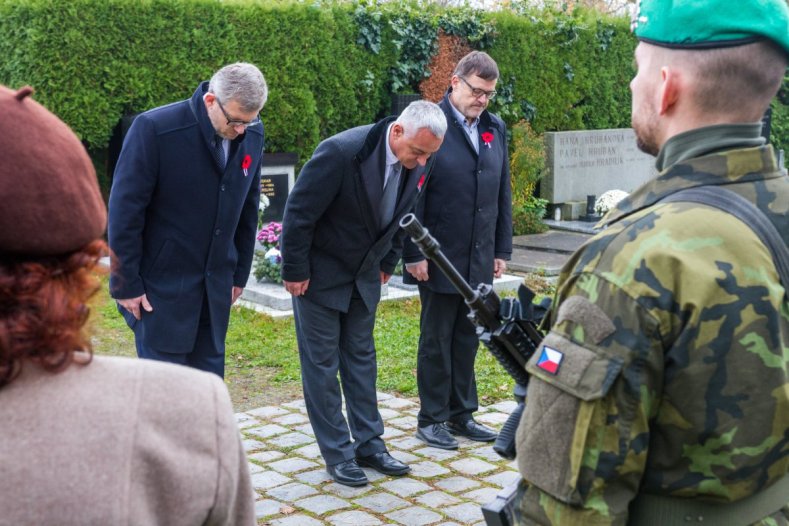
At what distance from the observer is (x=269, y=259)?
9492 mm

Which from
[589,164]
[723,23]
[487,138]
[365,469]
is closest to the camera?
[723,23]

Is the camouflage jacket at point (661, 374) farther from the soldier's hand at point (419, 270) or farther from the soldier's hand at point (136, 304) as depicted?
the soldier's hand at point (419, 270)

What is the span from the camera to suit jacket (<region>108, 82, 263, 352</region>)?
4590mm

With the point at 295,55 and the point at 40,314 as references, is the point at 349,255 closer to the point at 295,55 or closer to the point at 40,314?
the point at 40,314

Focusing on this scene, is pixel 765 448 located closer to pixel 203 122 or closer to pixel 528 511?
pixel 528 511

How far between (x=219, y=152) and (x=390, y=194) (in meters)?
0.93

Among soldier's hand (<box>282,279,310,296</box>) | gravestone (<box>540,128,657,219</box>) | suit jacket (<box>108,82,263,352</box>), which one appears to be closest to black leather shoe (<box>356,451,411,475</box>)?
soldier's hand (<box>282,279,310,296</box>)

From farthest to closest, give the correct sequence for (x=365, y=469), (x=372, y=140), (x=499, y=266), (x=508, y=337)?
1. (x=499, y=266)
2. (x=365, y=469)
3. (x=372, y=140)
4. (x=508, y=337)

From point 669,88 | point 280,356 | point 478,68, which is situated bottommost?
point 280,356

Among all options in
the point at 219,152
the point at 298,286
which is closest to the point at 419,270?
the point at 298,286

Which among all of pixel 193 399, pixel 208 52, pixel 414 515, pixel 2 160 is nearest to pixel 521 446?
pixel 193 399

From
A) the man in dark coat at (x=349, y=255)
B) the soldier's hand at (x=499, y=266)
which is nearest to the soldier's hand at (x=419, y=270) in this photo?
the man in dark coat at (x=349, y=255)

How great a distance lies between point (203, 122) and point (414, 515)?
6.98 feet

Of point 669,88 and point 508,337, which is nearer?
point 669,88
